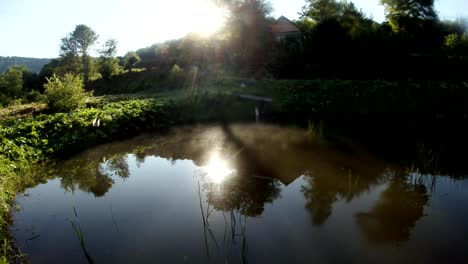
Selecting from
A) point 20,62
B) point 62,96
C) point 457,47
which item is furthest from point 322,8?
point 20,62

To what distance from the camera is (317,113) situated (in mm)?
16969

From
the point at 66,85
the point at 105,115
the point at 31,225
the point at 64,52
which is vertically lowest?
the point at 31,225

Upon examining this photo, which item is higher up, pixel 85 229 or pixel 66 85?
pixel 66 85

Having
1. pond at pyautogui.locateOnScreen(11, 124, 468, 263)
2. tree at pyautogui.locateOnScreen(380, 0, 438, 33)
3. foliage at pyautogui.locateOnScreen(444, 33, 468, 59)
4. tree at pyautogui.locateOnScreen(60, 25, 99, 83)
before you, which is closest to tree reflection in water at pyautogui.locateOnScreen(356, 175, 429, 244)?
pond at pyautogui.locateOnScreen(11, 124, 468, 263)

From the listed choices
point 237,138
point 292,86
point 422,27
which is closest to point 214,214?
point 237,138

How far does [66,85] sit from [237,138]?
963 centimetres

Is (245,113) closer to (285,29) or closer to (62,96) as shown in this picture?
(62,96)

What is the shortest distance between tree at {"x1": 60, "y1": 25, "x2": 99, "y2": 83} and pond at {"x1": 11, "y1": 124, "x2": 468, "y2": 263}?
51.8 meters

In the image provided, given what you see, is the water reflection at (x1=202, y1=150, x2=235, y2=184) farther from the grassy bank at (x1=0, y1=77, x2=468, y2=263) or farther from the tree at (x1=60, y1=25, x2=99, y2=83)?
the tree at (x1=60, y1=25, x2=99, y2=83)

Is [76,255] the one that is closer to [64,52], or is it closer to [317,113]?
[317,113]

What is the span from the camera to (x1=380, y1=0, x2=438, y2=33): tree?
31391 millimetres

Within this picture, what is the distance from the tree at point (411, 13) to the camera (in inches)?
1236

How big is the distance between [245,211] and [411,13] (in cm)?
3528

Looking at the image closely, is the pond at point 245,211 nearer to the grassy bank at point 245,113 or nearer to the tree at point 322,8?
the grassy bank at point 245,113
